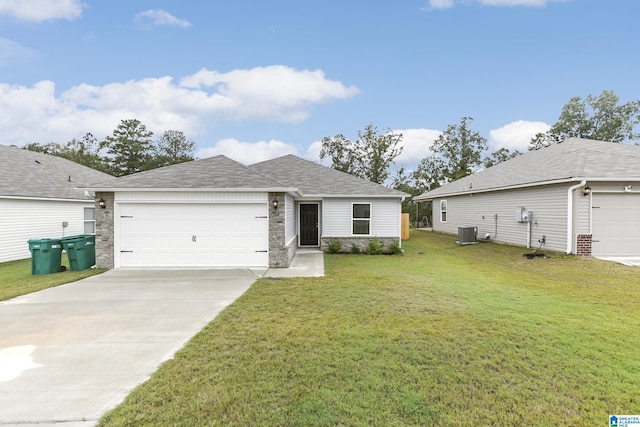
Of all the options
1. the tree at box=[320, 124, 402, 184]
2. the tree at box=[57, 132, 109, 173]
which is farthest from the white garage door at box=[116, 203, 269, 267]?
the tree at box=[57, 132, 109, 173]

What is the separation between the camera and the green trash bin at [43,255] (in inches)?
355

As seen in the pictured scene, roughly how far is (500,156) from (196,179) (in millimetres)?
35158

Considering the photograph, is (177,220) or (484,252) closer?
(177,220)

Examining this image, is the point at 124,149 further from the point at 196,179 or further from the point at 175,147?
the point at 196,179

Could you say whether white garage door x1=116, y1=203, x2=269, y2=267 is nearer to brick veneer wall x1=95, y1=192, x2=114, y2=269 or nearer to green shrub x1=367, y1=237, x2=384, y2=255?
brick veneer wall x1=95, y1=192, x2=114, y2=269

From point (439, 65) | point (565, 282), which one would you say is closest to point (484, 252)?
point (565, 282)

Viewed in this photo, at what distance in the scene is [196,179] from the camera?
388 inches

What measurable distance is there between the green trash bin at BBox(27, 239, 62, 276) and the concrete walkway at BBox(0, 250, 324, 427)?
6.35 feet

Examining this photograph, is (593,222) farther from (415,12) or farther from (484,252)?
(415,12)

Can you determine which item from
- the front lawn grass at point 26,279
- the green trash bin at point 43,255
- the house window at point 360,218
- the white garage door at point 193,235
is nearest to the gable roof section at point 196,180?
the white garage door at point 193,235

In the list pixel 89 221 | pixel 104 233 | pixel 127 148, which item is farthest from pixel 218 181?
pixel 127 148

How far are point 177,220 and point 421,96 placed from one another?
676 inches

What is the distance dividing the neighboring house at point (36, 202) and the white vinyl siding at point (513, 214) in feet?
52.4

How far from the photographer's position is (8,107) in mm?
21344
